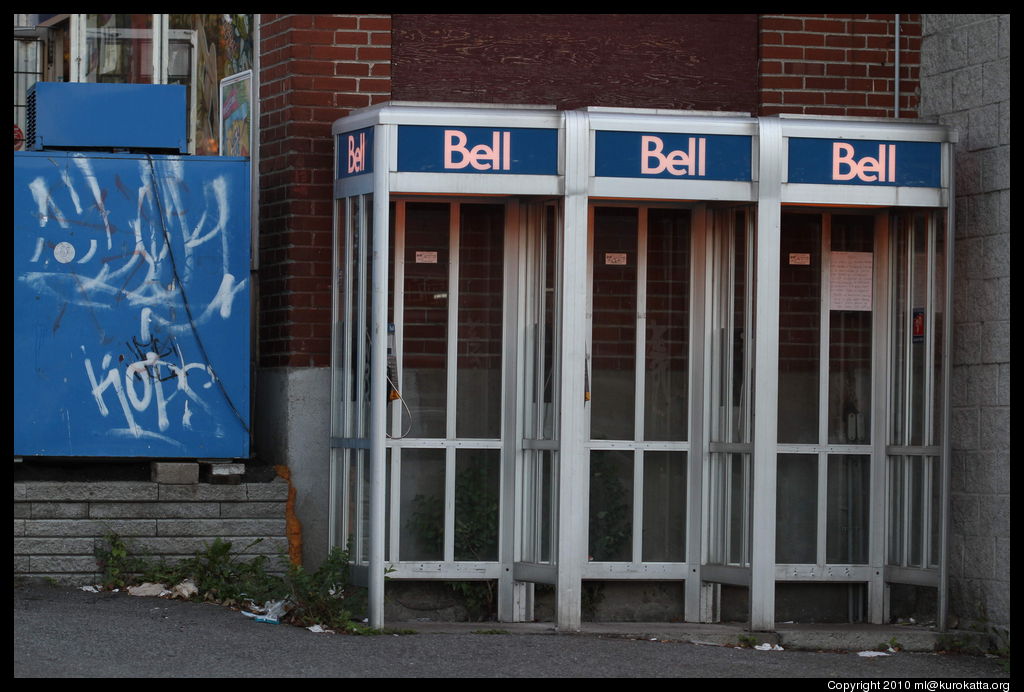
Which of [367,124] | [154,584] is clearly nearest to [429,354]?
[367,124]

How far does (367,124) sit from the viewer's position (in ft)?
27.3

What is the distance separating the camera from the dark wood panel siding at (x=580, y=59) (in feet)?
30.6

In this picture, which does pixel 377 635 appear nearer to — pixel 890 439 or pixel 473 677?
pixel 473 677

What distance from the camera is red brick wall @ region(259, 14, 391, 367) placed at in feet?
30.0

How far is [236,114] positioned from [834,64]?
3.97 metres

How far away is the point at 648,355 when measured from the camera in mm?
9062

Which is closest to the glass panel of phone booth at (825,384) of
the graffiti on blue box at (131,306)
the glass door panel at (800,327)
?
the glass door panel at (800,327)

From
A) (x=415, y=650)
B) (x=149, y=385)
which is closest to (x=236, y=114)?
(x=149, y=385)

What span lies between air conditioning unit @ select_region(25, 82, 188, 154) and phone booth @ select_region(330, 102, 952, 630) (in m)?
1.11

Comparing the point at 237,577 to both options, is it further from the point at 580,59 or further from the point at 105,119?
the point at 580,59

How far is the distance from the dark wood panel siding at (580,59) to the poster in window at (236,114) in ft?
3.93

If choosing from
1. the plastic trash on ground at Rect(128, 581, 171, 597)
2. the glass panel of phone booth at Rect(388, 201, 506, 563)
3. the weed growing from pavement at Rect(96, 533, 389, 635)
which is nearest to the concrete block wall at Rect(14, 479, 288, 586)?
the weed growing from pavement at Rect(96, 533, 389, 635)
